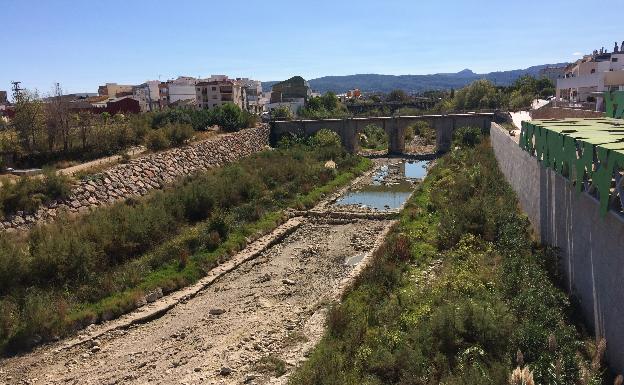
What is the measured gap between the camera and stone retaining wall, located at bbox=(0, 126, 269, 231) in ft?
58.3

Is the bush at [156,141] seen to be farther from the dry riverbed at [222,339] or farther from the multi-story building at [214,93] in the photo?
the multi-story building at [214,93]

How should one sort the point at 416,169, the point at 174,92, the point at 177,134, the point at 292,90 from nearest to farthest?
the point at 177,134
the point at 416,169
the point at 174,92
the point at 292,90

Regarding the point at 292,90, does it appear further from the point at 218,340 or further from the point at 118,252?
the point at 218,340

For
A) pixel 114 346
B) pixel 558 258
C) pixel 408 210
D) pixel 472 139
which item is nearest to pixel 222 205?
pixel 408 210

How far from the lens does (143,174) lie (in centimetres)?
2392

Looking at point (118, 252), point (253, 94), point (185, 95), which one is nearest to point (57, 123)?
point (118, 252)

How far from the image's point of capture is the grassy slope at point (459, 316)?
25.9ft

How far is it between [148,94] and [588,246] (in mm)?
65990

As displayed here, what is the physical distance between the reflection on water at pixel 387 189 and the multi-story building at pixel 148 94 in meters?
38.2

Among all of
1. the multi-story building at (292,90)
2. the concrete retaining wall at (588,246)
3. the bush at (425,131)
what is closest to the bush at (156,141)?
the concrete retaining wall at (588,246)

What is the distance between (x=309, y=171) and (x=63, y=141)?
13.9 m

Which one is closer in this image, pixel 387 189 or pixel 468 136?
pixel 387 189

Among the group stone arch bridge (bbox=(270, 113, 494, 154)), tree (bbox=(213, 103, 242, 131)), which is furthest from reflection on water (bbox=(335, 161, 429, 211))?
tree (bbox=(213, 103, 242, 131))

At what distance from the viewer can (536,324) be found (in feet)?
27.9
